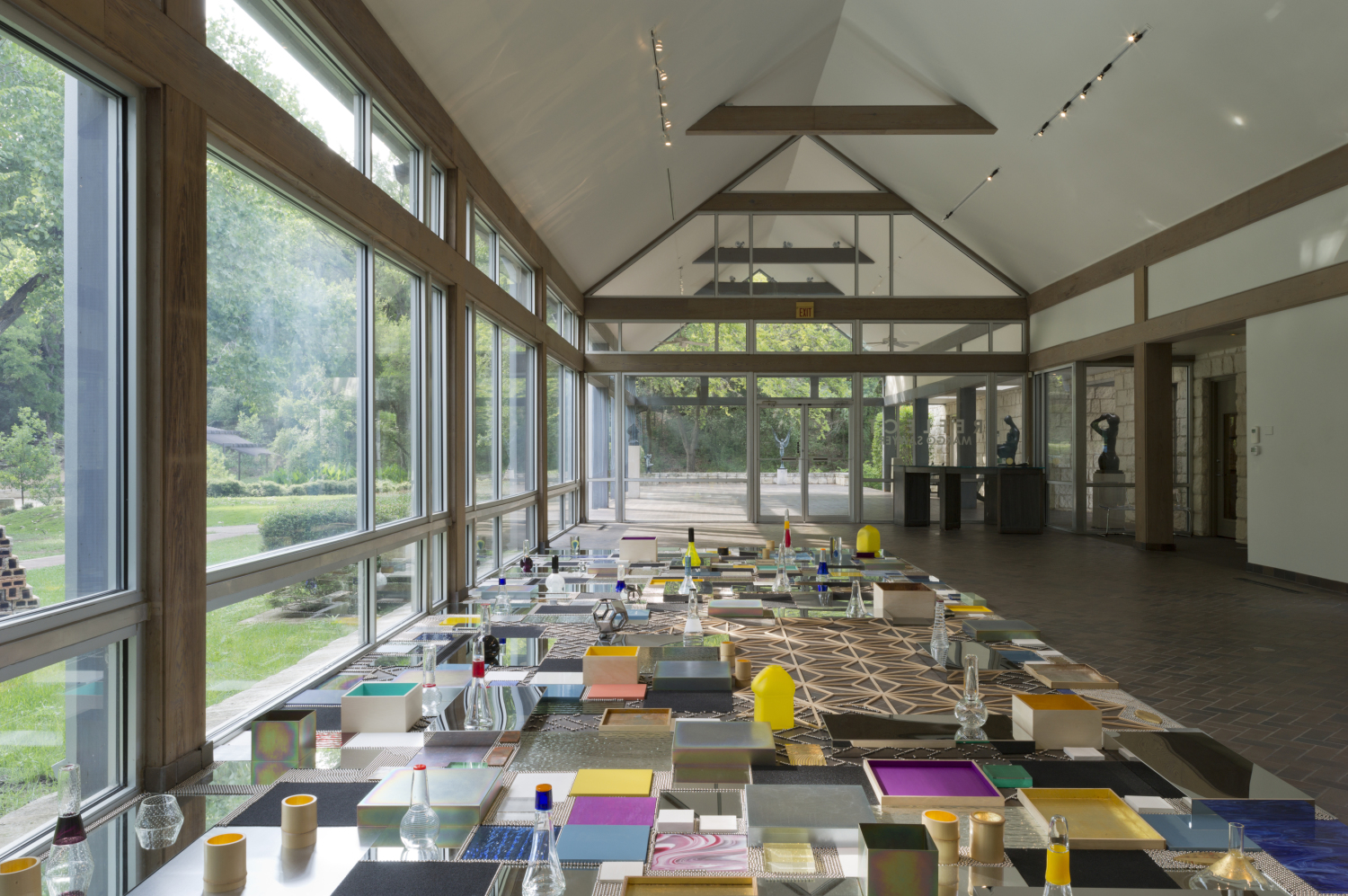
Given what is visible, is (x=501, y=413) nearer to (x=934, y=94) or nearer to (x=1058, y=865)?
(x=934, y=94)

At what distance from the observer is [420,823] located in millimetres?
2125

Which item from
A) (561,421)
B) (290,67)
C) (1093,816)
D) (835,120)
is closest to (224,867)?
(1093,816)

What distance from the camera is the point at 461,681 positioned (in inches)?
142

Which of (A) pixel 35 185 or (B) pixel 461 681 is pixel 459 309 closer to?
(B) pixel 461 681

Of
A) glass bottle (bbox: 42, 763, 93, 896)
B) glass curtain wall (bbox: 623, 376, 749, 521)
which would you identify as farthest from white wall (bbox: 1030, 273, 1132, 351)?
glass bottle (bbox: 42, 763, 93, 896)

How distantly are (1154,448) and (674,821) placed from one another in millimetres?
9768

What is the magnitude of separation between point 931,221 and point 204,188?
1156cm

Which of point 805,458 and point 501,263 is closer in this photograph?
point 501,263

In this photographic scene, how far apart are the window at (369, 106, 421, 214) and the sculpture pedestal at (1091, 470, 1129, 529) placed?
995 centimetres

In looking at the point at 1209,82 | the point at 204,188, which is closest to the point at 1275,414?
the point at 1209,82

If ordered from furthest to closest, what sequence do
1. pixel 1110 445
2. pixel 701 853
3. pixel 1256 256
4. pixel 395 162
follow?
pixel 1110 445
pixel 1256 256
pixel 395 162
pixel 701 853

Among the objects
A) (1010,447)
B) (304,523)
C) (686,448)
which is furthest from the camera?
(686,448)

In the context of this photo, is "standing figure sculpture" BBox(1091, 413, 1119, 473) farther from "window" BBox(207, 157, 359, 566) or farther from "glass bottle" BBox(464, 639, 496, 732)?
"glass bottle" BBox(464, 639, 496, 732)

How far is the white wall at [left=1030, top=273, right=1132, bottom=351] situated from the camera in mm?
10305
